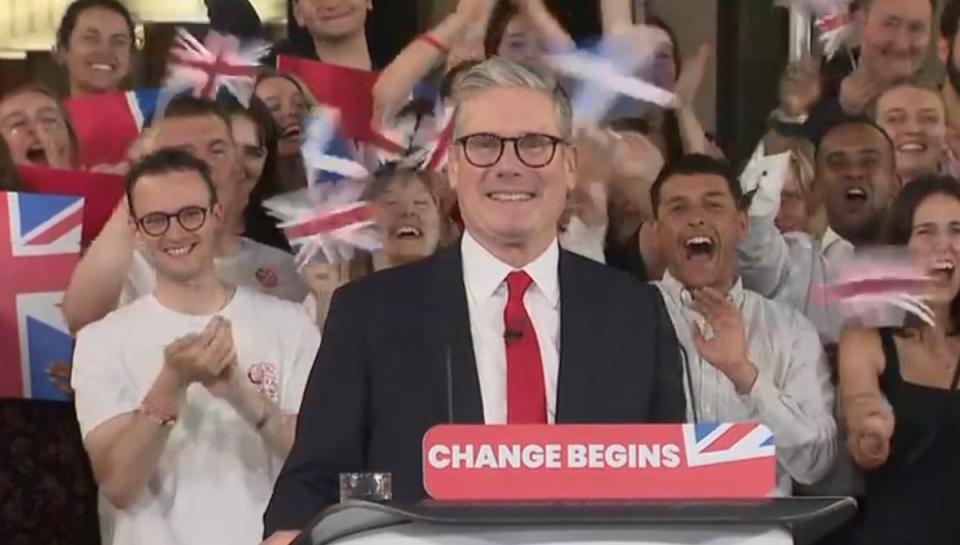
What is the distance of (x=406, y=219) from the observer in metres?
2.39

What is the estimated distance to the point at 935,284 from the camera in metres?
2.31

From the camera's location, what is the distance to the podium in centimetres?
104

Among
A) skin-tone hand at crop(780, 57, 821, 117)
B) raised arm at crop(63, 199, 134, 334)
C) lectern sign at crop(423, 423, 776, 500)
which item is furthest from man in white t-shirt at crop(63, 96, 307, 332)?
lectern sign at crop(423, 423, 776, 500)

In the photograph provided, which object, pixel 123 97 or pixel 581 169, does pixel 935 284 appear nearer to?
pixel 581 169

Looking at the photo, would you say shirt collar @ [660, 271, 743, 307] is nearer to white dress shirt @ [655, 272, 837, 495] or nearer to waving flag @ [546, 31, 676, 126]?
white dress shirt @ [655, 272, 837, 495]

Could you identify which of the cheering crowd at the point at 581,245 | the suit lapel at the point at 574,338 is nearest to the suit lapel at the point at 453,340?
the suit lapel at the point at 574,338

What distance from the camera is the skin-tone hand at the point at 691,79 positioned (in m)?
2.43

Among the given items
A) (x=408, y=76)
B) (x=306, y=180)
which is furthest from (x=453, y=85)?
(x=306, y=180)

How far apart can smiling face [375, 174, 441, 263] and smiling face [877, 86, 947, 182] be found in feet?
2.57

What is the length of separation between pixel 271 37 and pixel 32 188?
0.47 metres

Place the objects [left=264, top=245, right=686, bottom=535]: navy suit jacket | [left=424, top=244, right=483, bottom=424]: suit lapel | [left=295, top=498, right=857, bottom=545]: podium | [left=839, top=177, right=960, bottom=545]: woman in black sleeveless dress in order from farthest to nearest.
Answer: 1. [left=839, top=177, right=960, bottom=545]: woman in black sleeveless dress
2. [left=424, top=244, right=483, bottom=424]: suit lapel
3. [left=264, top=245, right=686, bottom=535]: navy suit jacket
4. [left=295, top=498, right=857, bottom=545]: podium

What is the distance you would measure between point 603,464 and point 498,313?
0.69m

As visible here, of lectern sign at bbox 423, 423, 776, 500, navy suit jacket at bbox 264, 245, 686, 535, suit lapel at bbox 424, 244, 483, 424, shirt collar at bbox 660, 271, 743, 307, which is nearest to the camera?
lectern sign at bbox 423, 423, 776, 500

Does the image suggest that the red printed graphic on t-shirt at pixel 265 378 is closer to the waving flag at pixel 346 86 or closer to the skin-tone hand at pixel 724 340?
the waving flag at pixel 346 86
